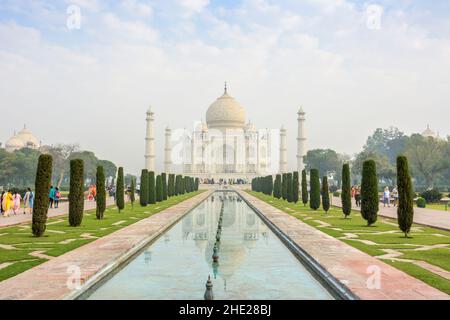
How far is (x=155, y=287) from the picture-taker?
20.9ft

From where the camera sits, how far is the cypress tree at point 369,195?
14117 mm

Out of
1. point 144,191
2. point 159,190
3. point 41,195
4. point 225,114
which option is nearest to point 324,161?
point 225,114

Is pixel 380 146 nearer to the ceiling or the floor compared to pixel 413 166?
nearer to the ceiling

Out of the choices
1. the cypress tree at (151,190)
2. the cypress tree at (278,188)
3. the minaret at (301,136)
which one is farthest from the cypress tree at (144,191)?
the minaret at (301,136)

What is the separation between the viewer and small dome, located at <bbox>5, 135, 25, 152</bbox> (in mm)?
89025

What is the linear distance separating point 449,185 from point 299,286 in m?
59.5

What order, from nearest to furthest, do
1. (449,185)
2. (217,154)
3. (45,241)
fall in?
(45,241) < (449,185) < (217,154)

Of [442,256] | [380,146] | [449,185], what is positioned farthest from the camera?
[380,146]

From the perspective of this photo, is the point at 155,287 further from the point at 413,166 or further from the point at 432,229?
the point at 413,166

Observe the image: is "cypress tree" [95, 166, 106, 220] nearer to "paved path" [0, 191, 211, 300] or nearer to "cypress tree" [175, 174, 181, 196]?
"paved path" [0, 191, 211, 300]

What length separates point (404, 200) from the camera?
11.8m

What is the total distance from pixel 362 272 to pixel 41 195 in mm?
8364

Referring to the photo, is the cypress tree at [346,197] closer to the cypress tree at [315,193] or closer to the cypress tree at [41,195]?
the cypress tree at [315,193]
